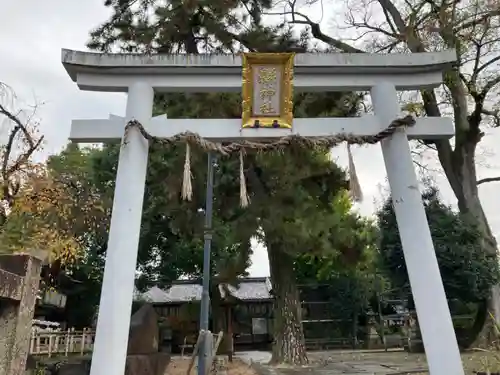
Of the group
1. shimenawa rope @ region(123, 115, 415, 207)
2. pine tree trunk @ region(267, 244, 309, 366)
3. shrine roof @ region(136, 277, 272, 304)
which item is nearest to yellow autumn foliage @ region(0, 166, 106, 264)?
pine tree trunk @ region(267, 244, 309, 366)

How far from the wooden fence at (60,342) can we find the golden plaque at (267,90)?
728 cm

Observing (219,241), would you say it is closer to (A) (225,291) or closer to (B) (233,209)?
(A) (225,291)

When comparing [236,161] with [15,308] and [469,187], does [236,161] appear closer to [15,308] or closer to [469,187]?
[15,308]

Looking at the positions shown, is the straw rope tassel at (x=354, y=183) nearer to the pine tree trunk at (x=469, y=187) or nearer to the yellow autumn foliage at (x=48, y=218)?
the yellow autumn foliage at (x=48, y=218)

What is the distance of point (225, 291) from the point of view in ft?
59.6

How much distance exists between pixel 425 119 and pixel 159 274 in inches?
611

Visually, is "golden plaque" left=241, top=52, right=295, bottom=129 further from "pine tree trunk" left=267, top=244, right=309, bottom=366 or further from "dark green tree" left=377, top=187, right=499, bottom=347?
"dark green tree" left=377, top=187, right=499, bottom=347

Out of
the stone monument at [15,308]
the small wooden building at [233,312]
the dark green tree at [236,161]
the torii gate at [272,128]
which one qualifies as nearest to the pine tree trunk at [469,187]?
the dark green tree at [236,161]

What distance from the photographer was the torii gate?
4039 millimetres

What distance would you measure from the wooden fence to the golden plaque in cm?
728

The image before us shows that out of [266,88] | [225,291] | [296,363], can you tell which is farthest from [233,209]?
[225,291]

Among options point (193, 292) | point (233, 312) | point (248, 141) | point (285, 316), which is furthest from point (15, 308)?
point (193, 292)

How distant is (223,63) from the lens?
14.8 ft

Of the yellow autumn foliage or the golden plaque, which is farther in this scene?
the yellow autumn foliage
